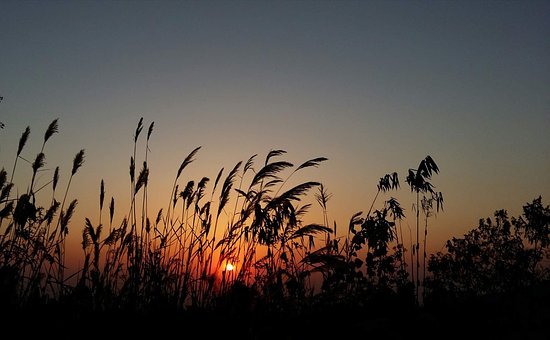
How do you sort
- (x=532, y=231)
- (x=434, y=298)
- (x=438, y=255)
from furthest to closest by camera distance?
(x=438, y=255) → (x=532, y=231) → (x=434, y=298)

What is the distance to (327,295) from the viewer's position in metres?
5.09

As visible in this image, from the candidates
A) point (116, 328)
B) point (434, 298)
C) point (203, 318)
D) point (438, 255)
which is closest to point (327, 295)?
point (434, 298)

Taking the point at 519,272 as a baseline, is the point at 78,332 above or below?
below

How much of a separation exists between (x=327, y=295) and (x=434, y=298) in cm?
118

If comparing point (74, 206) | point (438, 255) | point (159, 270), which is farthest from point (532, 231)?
point (74, 206)

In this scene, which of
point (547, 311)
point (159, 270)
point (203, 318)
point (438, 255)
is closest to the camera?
point (547, 311)

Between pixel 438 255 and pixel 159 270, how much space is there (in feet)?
28.3

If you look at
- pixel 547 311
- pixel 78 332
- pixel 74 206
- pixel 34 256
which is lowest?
pixel 78 332

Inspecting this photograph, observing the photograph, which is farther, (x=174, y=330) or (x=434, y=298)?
(x=434, y=298)

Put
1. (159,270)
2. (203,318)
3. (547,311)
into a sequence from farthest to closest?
(159,270)
(203,318)
(547,311)

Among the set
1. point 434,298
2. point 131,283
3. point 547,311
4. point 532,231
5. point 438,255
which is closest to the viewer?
point 547,311

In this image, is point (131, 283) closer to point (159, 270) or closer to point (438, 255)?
point (159, 270)

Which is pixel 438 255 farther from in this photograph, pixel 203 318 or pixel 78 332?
pixel 78 332

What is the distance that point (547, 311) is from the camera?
2992mm
